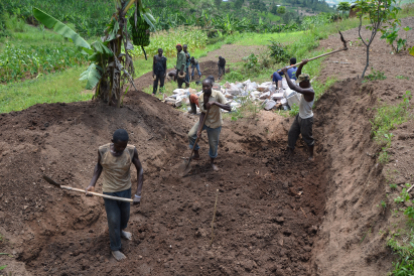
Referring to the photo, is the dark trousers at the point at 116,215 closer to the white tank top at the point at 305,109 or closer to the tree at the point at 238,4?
the white tank top at the point at 305,109

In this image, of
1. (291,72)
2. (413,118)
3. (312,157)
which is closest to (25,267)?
(312,157)

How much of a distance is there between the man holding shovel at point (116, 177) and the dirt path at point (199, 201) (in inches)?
18.1

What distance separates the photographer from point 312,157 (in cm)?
731

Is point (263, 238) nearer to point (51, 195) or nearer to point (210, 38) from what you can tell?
point (51, 195)

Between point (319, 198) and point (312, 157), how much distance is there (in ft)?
4.75

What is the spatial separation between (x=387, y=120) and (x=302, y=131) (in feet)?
5.40

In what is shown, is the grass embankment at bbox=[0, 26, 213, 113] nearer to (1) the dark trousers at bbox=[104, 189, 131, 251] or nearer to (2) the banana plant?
(2) the banana plant

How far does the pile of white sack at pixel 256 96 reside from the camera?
31.4 feet

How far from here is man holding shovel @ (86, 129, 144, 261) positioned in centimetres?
408

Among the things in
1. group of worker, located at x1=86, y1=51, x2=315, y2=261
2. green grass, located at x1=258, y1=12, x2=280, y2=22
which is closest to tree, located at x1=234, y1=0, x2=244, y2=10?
green grass, located at x1=258, y1=12, x2=280, y2=22

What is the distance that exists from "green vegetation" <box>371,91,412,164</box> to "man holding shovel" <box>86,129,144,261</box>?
3785 millimetres

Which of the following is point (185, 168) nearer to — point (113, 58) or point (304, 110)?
point (304, 110)

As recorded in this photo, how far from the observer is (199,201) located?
566 centimetres

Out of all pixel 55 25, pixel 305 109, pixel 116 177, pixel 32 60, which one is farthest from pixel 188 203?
pixel 32 60
